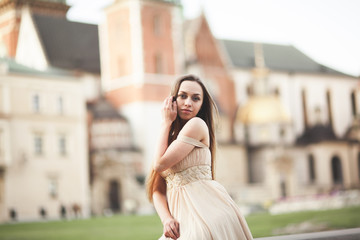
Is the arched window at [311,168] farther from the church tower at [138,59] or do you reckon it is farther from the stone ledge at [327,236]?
the stone ledge at [327,236]

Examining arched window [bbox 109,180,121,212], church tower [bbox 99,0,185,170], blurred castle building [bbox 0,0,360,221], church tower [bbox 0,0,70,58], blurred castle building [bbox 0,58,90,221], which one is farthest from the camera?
church tower [bbox 99,0,185,170]

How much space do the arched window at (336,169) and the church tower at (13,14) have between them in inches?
808

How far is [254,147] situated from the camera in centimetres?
3238

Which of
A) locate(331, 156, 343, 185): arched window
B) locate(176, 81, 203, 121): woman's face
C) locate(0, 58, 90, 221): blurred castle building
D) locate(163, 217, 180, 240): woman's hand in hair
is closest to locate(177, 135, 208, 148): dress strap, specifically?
locate(176, 81, 203, 121): woman's face

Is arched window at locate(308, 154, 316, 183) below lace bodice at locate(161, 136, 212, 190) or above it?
below

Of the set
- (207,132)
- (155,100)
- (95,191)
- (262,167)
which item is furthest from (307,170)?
(207,132)

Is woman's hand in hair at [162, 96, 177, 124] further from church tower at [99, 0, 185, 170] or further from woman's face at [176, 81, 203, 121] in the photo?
church tower at [99, 0, 185, 170]

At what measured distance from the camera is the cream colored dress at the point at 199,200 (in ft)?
7.23

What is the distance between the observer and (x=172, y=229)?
7.28ft

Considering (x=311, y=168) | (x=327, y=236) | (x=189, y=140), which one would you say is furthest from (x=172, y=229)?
(x=311, y=168)

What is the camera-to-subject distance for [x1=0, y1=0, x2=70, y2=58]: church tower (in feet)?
41.2

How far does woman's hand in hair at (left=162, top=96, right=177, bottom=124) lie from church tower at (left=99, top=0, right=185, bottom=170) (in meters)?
24.1

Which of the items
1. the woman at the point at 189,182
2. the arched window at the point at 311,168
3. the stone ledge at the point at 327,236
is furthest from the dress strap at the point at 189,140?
the arched window at the point at 311,168

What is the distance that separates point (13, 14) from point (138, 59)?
13949mm
